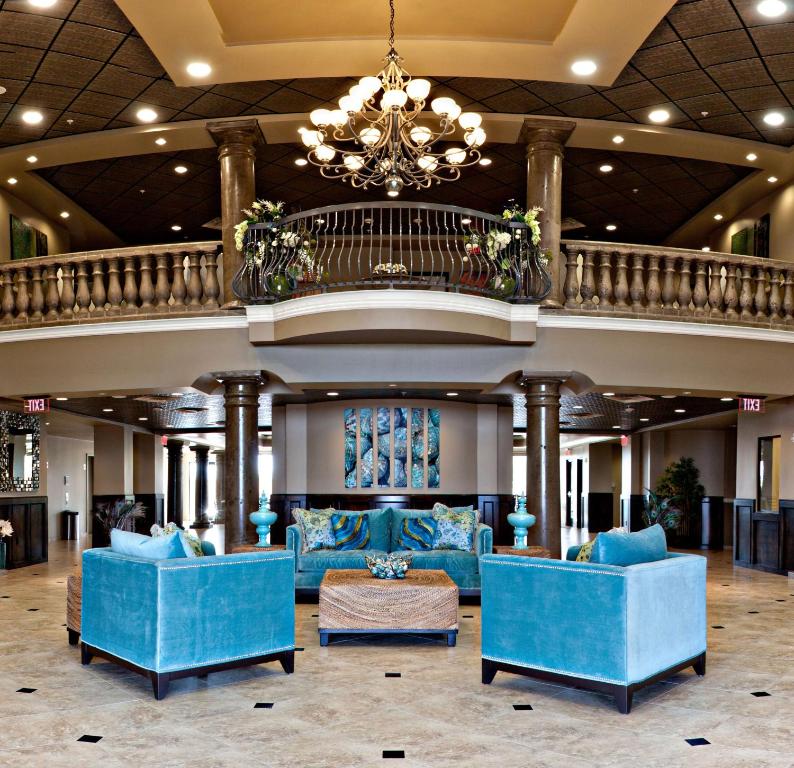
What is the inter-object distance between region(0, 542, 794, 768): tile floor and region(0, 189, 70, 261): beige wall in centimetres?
582

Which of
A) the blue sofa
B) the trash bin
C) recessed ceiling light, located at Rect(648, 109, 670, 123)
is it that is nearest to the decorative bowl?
the blue sofa

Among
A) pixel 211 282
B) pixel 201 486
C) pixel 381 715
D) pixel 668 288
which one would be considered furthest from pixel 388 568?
pixel 201 486

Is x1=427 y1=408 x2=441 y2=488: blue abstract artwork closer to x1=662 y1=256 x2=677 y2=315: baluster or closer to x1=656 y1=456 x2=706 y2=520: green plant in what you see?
x1=662 y1=256 x2=677 y2=315: baluster

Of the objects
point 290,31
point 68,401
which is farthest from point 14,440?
point 290,31

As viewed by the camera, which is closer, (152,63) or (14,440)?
(152,63)

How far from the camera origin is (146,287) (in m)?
8.86

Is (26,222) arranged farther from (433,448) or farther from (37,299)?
(433,448)

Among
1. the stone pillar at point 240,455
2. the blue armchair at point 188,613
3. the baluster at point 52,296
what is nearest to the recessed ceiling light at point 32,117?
the baluster at point 52,296

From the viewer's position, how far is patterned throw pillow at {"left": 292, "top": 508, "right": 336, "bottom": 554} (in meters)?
8.52

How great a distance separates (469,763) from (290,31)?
5804mm

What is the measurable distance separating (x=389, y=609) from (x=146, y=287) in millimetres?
4545

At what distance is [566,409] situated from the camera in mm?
13070

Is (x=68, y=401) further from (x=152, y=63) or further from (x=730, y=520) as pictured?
(x=730, y=520)

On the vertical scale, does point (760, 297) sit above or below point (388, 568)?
above
